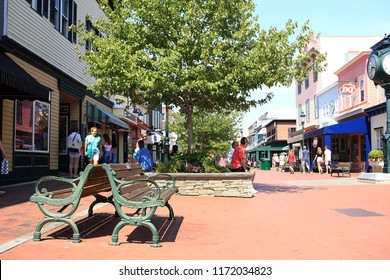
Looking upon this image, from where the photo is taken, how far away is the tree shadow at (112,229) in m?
5.73

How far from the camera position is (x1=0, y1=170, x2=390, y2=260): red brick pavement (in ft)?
15.9

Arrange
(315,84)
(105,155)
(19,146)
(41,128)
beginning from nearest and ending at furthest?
(19,146)
(41,128)
(105,155)
(315,84)

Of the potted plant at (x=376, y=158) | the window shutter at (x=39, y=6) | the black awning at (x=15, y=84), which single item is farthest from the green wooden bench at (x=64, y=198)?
the potted plant at (x=376, y=158)

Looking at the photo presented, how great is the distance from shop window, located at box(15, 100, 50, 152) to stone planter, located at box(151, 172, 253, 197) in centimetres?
531

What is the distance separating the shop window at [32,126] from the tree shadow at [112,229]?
6766 mm

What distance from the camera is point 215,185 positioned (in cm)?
1125

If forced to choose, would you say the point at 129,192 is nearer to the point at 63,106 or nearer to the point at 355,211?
the point at 355,211

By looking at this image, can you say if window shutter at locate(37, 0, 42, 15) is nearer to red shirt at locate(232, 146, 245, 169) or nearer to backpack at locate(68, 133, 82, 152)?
backpack at locate(68, 133, 82, 152)

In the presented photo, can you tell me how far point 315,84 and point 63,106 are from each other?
26.8 m

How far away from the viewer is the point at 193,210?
8.73 meters

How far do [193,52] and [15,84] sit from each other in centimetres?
466

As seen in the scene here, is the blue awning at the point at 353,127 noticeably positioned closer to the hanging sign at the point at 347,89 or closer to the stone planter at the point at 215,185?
the hanging sign at the point at 347,89

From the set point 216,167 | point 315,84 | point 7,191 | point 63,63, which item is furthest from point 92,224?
point 315,84

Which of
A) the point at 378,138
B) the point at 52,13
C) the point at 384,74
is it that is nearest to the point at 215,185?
the point at 52,13
